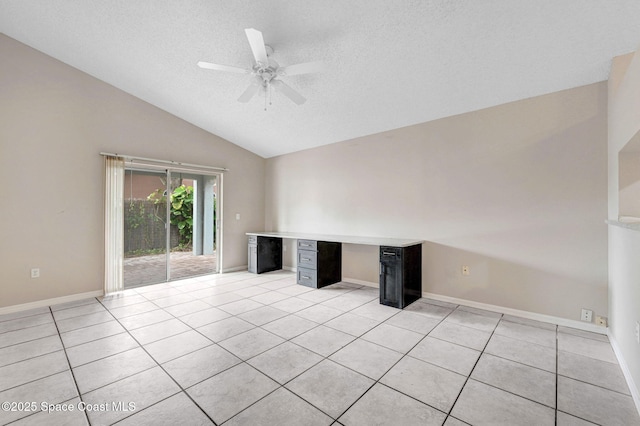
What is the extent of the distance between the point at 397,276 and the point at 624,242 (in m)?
2.11

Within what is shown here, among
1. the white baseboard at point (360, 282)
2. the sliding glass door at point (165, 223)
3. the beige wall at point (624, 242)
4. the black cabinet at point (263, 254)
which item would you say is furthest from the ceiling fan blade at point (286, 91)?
the black cabinet at point (263, 254)

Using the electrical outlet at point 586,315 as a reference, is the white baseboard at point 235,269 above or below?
below

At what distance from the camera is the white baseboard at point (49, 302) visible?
350 centimetres

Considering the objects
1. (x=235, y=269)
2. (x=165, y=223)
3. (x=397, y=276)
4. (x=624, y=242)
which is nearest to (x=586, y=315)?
(x=624, y=242)

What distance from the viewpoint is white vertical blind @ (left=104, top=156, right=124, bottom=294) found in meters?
4.24

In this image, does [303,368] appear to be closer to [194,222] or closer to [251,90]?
[251,90]

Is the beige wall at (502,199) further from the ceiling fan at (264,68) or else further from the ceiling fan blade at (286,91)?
the ceiling fan at (264,68)

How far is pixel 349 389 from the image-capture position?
1.99m

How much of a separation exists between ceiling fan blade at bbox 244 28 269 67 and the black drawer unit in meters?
2.84

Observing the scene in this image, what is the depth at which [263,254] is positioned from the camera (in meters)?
5.75

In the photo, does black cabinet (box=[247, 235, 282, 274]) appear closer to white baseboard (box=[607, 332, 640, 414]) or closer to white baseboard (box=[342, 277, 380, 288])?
white baseboard (box=[342, 277, 380, 288])

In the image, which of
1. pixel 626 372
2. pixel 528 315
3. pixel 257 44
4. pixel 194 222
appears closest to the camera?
pixel 626 372

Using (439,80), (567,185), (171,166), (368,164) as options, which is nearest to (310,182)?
(368,164)

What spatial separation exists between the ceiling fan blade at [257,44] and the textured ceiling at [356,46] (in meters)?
0.34
